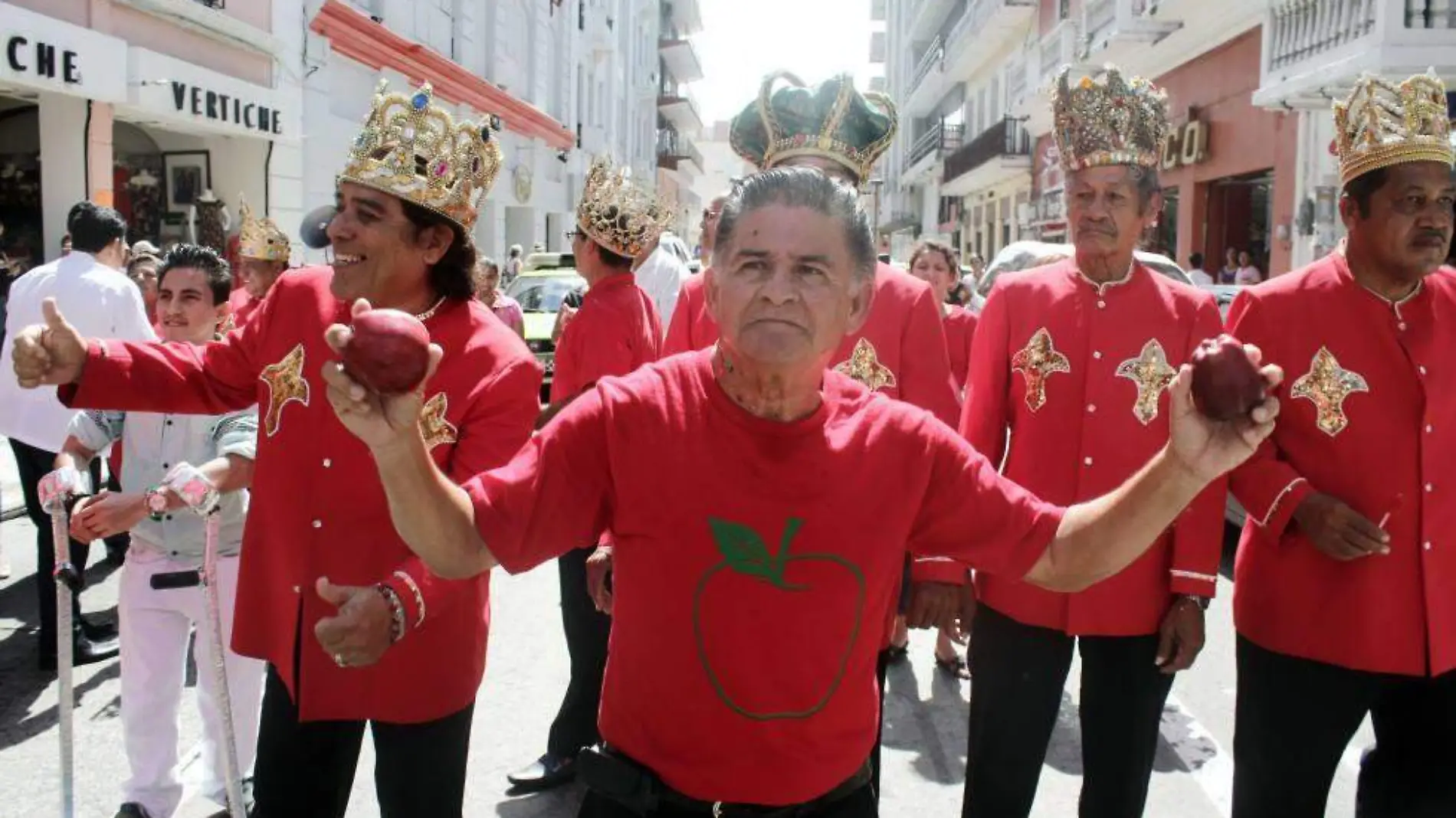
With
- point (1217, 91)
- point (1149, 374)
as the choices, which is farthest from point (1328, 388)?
point (1217, 91)

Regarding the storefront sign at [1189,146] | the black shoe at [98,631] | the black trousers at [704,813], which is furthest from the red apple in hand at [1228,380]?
the storefront sign at [1189,146]

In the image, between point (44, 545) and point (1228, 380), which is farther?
point (44, 545)

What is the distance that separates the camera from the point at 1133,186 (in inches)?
131

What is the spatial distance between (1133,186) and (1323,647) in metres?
1.31

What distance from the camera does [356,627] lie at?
2.01m

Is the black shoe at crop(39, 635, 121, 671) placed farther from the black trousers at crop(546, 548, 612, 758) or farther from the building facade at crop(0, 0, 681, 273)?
the building facade at crop(0, 0, 681, 273)

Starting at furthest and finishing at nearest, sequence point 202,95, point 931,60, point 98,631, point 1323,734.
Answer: point 931,60 < point 202,95 < point 98,631 < point 1323,734

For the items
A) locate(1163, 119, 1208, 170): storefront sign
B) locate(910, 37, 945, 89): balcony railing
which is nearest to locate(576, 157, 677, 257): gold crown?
locate(1163, 119, 1208, 170): storefront sign

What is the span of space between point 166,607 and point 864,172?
273 centimetres

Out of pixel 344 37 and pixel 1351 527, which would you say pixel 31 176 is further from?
pixel 1351 527

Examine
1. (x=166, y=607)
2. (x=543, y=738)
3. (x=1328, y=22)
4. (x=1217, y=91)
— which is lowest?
(x=543, y=738)

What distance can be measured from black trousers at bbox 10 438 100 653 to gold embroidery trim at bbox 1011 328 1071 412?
4.32 meters

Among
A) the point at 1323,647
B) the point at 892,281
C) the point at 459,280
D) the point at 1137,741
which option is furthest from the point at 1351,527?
the point at 459,280

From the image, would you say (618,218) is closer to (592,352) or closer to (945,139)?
(592,352)
